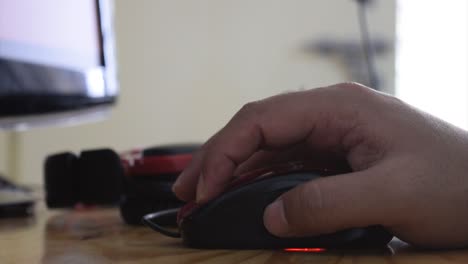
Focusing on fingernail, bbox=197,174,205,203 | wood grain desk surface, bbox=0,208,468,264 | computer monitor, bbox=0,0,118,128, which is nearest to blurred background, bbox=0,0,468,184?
computer monitor, bbox=0,0,118,128

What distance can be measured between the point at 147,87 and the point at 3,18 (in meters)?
1.17

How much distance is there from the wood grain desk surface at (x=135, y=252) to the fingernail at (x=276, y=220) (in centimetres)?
2

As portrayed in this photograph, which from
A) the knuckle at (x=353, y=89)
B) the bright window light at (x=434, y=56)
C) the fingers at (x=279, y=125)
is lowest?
the bright window light at (x=434, y=56)

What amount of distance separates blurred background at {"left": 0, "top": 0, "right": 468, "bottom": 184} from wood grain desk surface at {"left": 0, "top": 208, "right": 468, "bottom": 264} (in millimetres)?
1174

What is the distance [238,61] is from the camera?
6.83ft

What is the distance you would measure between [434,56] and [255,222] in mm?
1807

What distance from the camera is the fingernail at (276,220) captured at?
0.42 meters

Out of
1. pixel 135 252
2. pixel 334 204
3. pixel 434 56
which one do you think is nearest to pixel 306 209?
pixel 334 204

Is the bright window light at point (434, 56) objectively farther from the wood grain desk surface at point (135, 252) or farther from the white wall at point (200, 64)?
the wood grain desk surface at point (135, 252)

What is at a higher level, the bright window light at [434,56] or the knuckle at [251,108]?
the knuckle at [251,108]

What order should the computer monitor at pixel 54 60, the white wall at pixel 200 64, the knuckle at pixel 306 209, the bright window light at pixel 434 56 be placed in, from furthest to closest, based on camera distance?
the bright window light at pixel 434 56 < the white wall at pixel 200 64 < the computer monitor at pixel 54 60 < the knuckle at pixel 306 209

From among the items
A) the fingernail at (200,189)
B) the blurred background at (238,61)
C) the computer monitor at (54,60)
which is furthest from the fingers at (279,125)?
the blurred background at (238,61)

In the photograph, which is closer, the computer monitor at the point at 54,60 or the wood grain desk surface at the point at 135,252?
the wood grain desk surface at the point at 135,252

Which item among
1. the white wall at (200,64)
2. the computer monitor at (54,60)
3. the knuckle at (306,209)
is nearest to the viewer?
the knuckle at (306,209)
